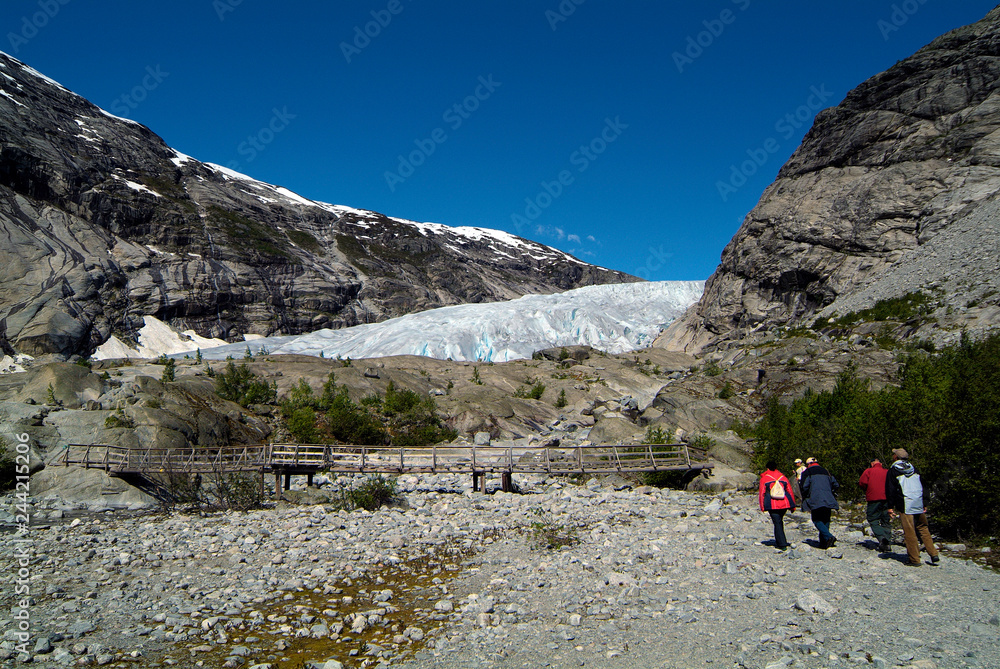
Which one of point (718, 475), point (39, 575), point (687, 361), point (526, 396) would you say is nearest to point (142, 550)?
point (39, 575)

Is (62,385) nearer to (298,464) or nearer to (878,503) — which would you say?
(298,464)

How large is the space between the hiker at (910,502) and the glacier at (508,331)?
51337 mm

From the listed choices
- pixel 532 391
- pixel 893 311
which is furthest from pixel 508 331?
pixel 893 311

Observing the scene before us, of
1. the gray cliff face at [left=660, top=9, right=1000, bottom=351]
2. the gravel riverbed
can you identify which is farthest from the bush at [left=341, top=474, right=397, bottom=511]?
the gray cliff face at [left=660, top=9, right=1000, bottom=351]

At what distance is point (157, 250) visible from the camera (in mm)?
81312

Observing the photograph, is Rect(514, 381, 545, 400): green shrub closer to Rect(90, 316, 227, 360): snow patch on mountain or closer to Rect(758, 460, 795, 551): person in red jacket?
Rect(758, 460, 795, 551): person in red jacket

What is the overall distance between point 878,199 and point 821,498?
45380 millimetres

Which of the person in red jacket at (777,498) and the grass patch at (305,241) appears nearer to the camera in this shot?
the person in red jacket at (777,498)

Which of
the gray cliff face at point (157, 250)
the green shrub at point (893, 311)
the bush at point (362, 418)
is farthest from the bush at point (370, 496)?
the gray cliff face at point (157, 250)

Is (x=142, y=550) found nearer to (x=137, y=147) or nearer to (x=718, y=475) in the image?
(x=718, y=475)

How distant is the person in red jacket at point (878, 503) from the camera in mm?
8930

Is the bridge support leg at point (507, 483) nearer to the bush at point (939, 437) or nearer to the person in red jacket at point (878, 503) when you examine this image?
the bush at point (939, 437)

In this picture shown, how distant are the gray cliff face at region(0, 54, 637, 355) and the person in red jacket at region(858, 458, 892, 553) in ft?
202

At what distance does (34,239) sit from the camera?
62625 mm
